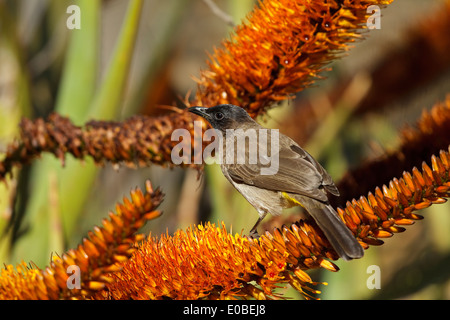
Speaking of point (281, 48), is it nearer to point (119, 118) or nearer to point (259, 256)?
point (259, 256)

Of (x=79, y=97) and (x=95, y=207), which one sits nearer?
(x=79, y=97)

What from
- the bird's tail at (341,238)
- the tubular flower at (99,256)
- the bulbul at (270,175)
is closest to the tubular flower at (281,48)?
the bulbul at (270,175)

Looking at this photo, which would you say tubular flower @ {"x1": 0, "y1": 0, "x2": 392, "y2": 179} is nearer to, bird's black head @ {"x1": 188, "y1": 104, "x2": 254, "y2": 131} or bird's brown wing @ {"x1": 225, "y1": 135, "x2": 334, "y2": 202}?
bird's black head @ {"x1": 188, "y1": 104, "x2": 254, "y2": 131}

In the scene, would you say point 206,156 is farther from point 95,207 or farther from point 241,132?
point 95,207
